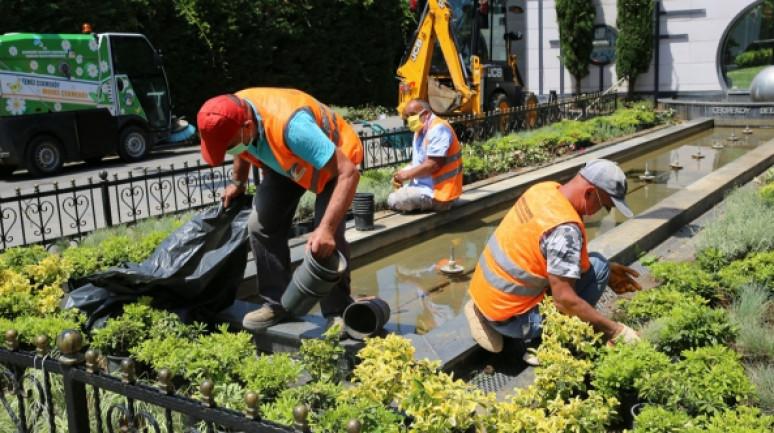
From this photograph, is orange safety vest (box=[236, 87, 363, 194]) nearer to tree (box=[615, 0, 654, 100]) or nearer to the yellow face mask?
the yellow face mask

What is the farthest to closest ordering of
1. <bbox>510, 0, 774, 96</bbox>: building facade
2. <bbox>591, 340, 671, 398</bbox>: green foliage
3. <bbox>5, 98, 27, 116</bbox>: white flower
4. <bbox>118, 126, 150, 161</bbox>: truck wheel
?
1. <bbox>510, 0, 774, 96</bbox>: building facade
2. <bbox>118, 126, 150, 161</bbox>: truck wheel
3. <bbox>5, 98, 27, 116</bbox>: white flower
4. <bbox>591, 340, 671, 398</bbox>: green foliage

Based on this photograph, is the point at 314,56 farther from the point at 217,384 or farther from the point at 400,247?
the point at 217,384

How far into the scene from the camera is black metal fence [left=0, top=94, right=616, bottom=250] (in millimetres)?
7918

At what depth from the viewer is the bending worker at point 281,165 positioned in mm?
4004

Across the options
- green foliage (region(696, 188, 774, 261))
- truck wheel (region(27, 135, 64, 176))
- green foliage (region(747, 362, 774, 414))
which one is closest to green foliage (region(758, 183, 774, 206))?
green foliage (region(696, 188, 774, 261))

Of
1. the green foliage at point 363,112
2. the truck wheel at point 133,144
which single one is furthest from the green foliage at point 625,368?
the green foliage at point 363,112

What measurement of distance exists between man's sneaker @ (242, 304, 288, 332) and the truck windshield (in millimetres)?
12350

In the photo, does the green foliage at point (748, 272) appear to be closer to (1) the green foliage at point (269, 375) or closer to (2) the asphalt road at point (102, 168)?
(1) the green foliage at point (269, 375)

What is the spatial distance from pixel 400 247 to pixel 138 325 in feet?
13.0

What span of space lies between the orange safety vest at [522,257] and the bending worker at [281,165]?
0.90 m

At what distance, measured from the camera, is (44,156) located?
46.0 feet

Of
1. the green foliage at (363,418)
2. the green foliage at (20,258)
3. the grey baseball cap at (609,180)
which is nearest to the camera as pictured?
the green foliage at (363,418)

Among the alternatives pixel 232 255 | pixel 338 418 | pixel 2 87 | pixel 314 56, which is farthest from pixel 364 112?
pixel 338 418

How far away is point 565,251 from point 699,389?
37.0 inches
